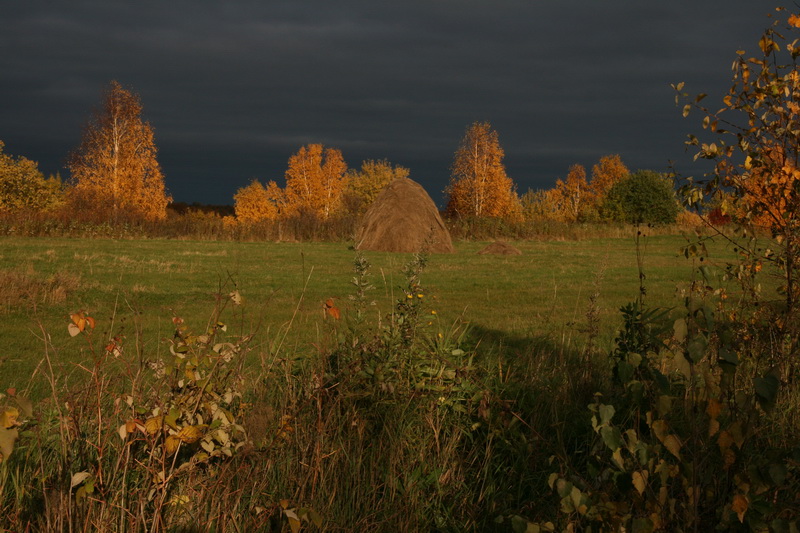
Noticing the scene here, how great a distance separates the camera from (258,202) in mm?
59781

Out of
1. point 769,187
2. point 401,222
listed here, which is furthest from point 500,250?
point 769,187

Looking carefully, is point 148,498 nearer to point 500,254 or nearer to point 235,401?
point 235,401

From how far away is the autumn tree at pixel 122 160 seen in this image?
→ 39.1 metres

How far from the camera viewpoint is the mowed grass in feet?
22.7

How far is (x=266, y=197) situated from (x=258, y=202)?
81cm

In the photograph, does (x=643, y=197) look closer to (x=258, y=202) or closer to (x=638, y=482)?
(x=258, y=202)

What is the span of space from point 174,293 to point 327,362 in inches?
296

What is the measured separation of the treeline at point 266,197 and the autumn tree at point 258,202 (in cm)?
9

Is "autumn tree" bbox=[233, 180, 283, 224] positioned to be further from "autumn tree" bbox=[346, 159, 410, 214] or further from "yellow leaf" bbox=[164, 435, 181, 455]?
"yellow leaf" bbox=[164, 435, 181, 455]

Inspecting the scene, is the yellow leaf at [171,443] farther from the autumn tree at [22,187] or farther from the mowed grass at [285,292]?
the autumn tree at [22,187]

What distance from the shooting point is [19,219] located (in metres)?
24.9

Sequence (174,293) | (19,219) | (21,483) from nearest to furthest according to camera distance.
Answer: (21,483)
(174,293)
(19,219)

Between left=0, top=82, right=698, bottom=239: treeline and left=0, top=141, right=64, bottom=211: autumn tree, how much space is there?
0.19 feet

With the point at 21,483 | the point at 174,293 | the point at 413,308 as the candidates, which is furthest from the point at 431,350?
the point at 174,293
